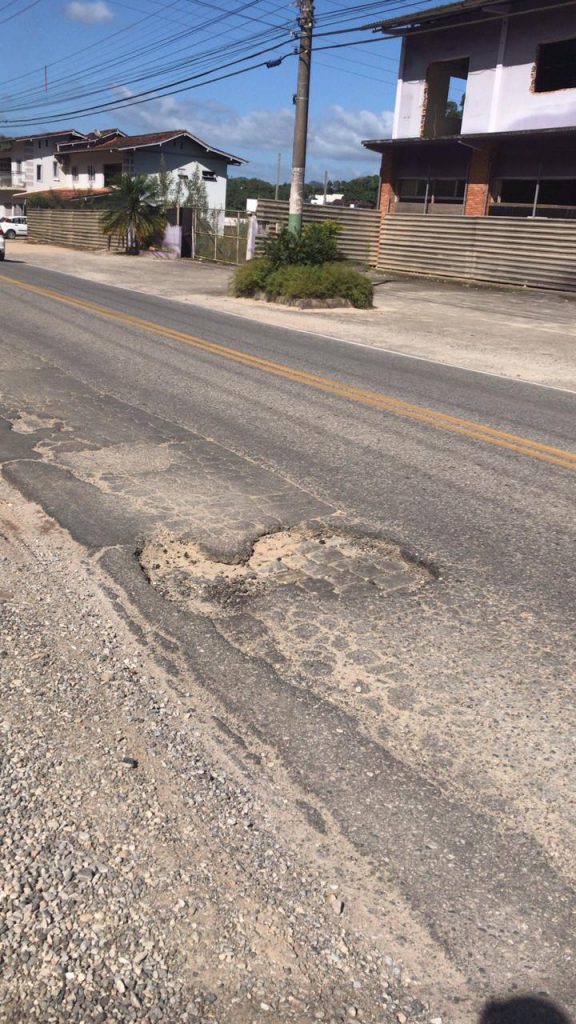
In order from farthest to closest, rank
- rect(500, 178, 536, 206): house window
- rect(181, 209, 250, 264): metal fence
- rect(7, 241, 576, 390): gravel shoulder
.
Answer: rect(181, 209, 250, 264): metal fence, rect(500, 178, 536, 206): house window, rect(7, 241, 576, 390): gravel shoulder

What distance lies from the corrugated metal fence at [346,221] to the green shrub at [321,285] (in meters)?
10.1

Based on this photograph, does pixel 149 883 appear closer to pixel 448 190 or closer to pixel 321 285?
pixel 321 285

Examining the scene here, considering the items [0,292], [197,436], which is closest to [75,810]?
[197,436]

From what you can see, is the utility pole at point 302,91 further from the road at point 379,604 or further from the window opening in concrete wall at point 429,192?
the road at point 379,604

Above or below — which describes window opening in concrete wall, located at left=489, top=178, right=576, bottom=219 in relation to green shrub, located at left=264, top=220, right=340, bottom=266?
above

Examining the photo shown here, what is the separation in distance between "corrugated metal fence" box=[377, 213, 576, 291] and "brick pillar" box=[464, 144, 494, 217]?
4.99 feet

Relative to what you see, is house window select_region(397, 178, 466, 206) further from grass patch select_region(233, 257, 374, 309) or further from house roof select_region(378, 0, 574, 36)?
grass patch select_region(233, 257, 374, 309)

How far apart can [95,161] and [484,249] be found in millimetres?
43607

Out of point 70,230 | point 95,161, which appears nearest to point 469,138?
point 70,230

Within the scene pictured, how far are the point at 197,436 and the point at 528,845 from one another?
213 inches

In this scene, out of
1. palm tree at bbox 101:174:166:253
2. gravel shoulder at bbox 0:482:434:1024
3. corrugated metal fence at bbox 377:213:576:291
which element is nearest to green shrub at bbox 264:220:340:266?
corrugated metal fence at bbox 377:213:576:291

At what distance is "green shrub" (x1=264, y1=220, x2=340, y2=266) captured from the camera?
72.2ft

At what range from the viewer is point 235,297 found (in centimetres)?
2281

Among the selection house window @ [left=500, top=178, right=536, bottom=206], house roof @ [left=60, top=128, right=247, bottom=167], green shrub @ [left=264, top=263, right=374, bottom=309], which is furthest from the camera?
house roof @ [left=60, top=128, right=247, bottom=167]
